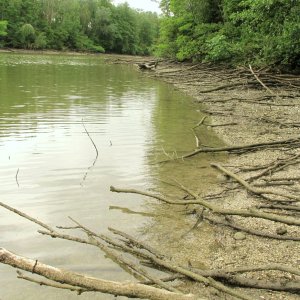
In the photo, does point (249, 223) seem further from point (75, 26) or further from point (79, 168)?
point (75, 26)

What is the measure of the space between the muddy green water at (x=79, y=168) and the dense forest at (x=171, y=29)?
5.37 m

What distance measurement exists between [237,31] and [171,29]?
36.0 ft

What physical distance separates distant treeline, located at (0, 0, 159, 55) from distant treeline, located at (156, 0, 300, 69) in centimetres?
4313

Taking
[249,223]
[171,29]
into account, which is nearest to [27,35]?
[171,29]

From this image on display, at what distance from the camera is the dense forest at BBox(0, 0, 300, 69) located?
15180 mm

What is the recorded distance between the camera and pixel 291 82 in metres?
14.8

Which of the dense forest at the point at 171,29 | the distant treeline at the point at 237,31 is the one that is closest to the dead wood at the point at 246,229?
the distant treeline at the point at 237,31

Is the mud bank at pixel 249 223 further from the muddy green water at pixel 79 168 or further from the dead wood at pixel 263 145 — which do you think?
the muddy green water at pixel 79 168

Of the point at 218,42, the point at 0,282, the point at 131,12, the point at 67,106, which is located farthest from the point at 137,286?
the point at 131,12

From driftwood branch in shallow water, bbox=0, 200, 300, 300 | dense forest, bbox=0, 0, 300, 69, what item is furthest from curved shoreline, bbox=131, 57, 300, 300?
dense forest, bbox=0, 0, 300, 69

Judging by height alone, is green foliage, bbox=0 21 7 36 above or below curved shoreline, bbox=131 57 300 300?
above

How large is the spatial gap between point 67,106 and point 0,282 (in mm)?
10030

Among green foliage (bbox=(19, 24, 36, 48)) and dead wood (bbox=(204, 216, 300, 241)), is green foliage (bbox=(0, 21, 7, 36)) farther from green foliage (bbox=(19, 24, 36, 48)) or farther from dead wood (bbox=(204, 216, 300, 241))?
dead wood (bbox=(204, 216, 300, 241))

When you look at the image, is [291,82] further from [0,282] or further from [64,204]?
[0,282]
